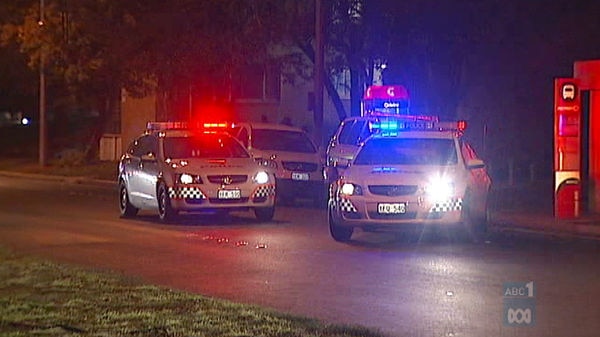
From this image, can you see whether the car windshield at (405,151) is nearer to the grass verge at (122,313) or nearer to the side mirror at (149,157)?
the side mirror at (149,157)

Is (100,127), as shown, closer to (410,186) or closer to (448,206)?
(410,186)

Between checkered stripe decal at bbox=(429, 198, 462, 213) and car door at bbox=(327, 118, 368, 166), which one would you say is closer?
checkered stripe decal at bbox=(429, 198, 462, 213)

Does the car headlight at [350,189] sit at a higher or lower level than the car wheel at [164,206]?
higher

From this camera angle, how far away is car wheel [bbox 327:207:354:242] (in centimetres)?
1856

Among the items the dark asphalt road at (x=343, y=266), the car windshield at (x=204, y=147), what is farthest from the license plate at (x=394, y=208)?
the car windshield at (x=204, y=147)

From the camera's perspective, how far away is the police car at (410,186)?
1802cm

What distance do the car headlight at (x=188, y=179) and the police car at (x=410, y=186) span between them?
298cm

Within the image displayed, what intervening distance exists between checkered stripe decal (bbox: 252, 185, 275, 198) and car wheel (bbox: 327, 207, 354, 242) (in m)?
3.18

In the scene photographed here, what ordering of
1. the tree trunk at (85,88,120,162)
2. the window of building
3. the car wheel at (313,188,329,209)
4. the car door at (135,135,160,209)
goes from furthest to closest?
the tree trunk at (85,88,120,162), the window of building, the car wheel at (313,188,329,209), the car door at (135,135,160,209)

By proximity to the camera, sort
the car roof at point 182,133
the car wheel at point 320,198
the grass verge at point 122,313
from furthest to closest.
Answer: the car wheel at point 320,198 → the car roof at point 182,133 → the grass verge at point 122,313

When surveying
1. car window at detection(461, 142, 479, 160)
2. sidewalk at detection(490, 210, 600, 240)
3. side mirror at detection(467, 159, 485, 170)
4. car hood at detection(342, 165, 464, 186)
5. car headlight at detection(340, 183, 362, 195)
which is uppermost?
car window at detection(461, 142, 479, 160)

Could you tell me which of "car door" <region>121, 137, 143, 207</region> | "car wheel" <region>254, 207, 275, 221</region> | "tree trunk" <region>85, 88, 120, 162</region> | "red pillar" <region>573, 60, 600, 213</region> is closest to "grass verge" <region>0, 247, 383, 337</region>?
"car wheel" <region>254, 207, 275, 221</region>

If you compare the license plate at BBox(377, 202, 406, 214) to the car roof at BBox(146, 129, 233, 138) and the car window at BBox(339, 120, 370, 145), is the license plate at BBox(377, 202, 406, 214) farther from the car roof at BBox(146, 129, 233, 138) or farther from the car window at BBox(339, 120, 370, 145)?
the car window at BBox(339, 120, 370, 145)

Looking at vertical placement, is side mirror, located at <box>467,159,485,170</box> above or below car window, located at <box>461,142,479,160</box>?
below
